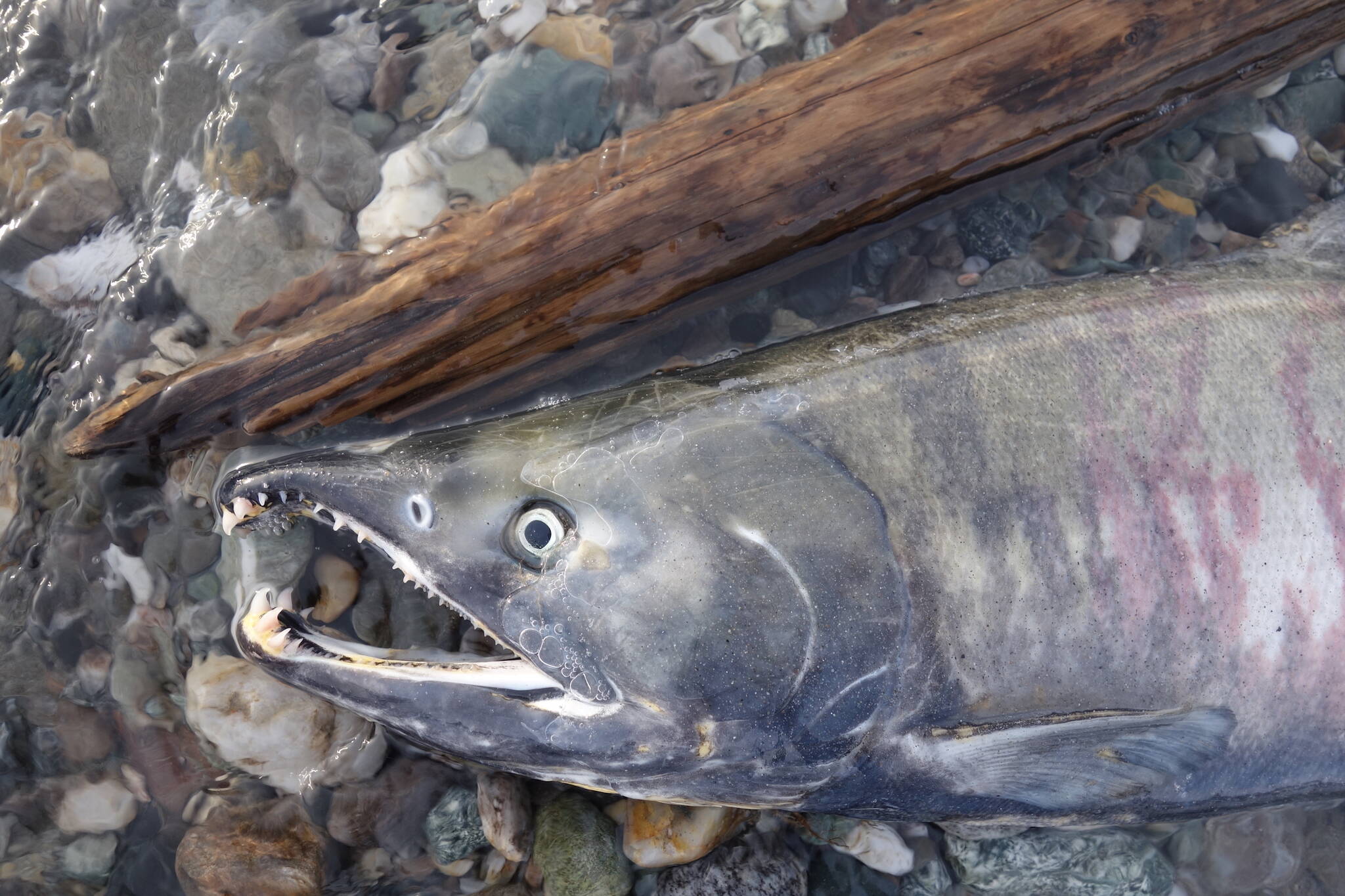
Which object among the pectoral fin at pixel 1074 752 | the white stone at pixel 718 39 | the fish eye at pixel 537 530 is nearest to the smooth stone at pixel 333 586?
the fish eye at pixel 537 530

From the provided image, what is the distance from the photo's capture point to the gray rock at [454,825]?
3.50m

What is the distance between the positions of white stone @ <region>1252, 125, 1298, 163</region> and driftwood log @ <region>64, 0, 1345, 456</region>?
885mm

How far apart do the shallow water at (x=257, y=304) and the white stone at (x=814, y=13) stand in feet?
0.04

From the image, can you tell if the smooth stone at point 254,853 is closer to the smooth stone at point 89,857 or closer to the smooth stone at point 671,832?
the smooth stone at point 89,857

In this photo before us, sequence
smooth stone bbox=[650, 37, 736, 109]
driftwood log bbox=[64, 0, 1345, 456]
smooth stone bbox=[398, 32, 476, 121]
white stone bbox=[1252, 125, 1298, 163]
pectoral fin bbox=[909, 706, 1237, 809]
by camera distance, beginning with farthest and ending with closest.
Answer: white stone bbox=[1252, 125, 1298, 163] → smooth stone bbox=[398, 32, 476, 121] → smooth stone bbox=[650, 37, 736, 109] → driftwood log bbox=[64, 0, 1345, 456] → pectoral fin bbox=[909, 706, 1237, 809]

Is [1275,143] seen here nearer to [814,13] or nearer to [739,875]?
[814,13]

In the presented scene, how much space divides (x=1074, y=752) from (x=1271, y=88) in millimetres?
3291

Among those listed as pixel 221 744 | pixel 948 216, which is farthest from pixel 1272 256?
pixel 221 744

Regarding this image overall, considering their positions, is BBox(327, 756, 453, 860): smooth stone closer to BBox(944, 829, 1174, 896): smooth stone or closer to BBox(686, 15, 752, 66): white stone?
BBox(944, 829, 1174, 896): smooth stone

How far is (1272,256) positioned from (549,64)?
2997 mm

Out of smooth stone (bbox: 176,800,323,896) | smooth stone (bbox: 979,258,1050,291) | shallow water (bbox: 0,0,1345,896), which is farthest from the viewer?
smooth stone (bbox: 979,258,1050,291)

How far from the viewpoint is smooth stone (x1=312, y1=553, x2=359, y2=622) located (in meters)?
3.40

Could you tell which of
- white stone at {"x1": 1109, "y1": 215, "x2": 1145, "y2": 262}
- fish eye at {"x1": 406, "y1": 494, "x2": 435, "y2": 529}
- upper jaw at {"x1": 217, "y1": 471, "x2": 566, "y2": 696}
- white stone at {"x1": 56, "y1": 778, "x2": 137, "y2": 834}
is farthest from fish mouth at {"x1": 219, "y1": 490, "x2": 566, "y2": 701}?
white stone at {"x1": 1109, "y1": 215, "x2": 1145, "y2": 262}

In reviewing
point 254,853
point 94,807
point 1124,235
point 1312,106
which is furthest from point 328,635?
point 1312,106
